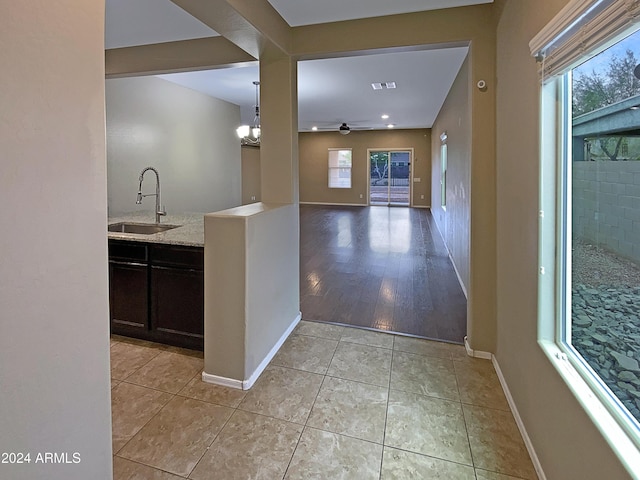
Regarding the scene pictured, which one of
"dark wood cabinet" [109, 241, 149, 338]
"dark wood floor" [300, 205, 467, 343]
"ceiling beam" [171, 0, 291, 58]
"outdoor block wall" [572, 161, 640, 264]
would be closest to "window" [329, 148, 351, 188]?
"dark wood floor" [300, 205, 467, 343]

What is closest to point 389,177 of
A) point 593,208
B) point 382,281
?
point 382,281

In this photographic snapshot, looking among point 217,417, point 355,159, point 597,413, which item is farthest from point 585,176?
point 355,159

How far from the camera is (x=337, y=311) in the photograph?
3588 mm

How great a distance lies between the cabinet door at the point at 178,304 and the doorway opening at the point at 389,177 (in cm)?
1094

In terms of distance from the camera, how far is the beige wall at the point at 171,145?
13.6ft

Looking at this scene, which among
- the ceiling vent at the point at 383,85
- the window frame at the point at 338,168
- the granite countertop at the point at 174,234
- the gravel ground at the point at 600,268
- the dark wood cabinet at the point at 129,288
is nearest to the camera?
the gravel ground at the point at 600,268

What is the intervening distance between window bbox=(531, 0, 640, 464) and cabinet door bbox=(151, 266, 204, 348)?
2.14m

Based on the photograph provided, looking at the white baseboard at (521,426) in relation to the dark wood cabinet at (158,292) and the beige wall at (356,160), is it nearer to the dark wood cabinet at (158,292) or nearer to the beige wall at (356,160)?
the dark wood cabinet at (158,292)

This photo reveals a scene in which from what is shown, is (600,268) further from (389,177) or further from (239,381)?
(389,177)

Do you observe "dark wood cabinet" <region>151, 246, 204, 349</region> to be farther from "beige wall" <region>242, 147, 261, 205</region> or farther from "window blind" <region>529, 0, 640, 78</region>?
"beige wall" <region>242, 147, 261, 205</region>

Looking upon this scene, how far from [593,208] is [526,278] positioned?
586 millimetres

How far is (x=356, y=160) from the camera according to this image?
12914mm

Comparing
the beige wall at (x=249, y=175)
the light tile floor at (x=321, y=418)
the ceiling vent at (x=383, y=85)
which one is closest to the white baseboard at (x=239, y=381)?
the light tile floor at (x=321, y=418)

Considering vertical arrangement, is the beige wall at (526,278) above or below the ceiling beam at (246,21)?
below
